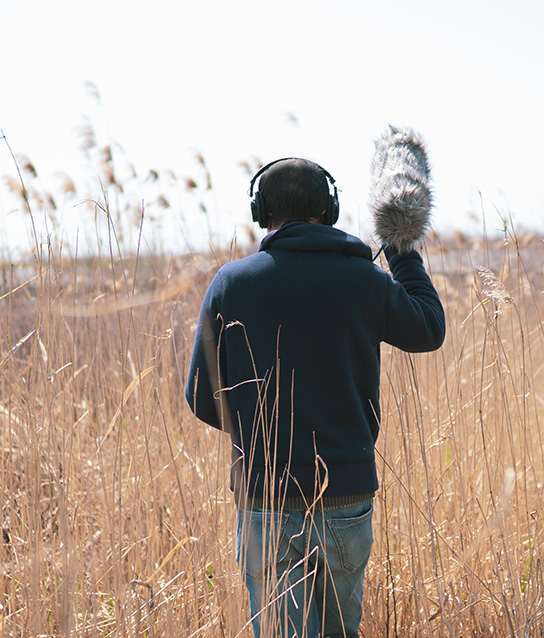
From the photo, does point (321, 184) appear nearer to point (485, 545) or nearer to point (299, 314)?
point (299, 314)

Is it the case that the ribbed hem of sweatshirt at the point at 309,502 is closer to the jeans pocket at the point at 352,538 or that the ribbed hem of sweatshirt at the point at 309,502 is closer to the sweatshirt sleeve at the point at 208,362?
the jeans pocket at the point at 352,538

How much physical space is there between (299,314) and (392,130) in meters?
0.55

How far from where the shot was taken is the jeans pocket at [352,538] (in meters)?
1.31

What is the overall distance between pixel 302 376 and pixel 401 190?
1.50ft

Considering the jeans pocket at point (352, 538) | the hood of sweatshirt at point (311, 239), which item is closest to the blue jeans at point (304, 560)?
the jeans pocket at point (352, 538)

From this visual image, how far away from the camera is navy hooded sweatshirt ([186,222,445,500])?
1276 millimetres

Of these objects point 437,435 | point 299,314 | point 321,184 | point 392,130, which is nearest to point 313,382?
point 299,314

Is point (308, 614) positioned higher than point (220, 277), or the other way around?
point (220, 277)

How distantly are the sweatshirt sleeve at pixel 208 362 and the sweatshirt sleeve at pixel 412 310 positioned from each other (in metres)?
0.34

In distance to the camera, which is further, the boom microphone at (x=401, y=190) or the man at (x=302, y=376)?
the boom microphone at (x=401, y=190)

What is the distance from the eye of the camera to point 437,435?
204cm

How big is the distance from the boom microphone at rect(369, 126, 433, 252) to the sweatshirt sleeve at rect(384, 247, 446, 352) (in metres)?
0.05

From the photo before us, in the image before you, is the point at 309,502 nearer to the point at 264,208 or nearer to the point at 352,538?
the point at 352,538

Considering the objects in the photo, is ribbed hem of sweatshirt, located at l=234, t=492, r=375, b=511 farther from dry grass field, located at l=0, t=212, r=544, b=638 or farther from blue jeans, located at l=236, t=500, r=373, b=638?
dry grass field, located at l=0, t=212, r=544, b=638
